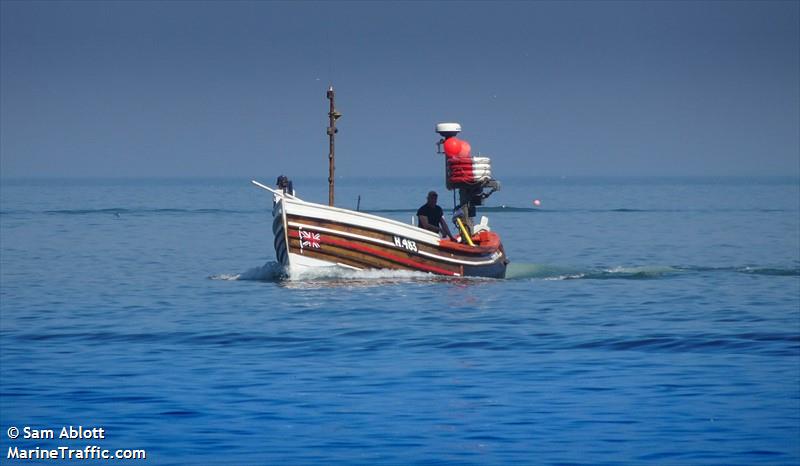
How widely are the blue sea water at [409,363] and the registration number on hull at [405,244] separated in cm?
77

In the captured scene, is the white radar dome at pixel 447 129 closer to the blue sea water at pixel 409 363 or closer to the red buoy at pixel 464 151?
the red buoy at pixel 464 151

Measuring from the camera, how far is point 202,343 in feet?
74.6

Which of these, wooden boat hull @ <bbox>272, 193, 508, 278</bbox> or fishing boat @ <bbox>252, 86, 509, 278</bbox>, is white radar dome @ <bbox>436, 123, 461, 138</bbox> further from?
wooden boat hull @ <bbox>272, 193, 508, 278</bbox>

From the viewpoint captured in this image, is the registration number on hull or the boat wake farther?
the boat wake

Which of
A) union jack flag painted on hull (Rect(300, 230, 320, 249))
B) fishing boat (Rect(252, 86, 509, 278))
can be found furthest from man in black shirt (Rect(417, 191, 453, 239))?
union jack flag painted on hull (Rect(300, 230, 320, 249))

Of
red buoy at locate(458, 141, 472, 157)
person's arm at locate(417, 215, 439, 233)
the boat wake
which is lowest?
the boat wake

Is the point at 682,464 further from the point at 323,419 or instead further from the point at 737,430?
the point at 323,419

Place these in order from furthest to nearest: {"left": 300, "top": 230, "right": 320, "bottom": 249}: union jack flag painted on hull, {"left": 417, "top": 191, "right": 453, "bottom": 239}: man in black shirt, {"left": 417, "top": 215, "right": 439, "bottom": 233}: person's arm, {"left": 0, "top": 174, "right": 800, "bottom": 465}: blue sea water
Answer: {"left": 417, "top": 191, "right": 453, "bottom": 239}: man in black shirt
{"left": 417, "top": 215, "right": 439, "bottom": 233}: person's arm
{"left": 300, "top": 230, "right": 320, "bottom": 249}: union jack flag painted on hull
{"left": 0, "top": 174, "right": 800, "bottom": 465}: blue sea water

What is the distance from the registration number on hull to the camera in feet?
103

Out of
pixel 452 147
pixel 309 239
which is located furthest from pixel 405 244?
pixel 452 147

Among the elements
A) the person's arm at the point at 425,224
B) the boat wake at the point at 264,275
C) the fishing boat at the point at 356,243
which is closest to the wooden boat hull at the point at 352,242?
the fishing boat at the point at 356,243

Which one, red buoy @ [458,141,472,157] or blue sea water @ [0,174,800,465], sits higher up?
red buoy @ [458,141,472,157]

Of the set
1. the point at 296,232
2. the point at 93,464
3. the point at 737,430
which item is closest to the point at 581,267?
the point at 296,232

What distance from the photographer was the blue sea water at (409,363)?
49.4 feet
